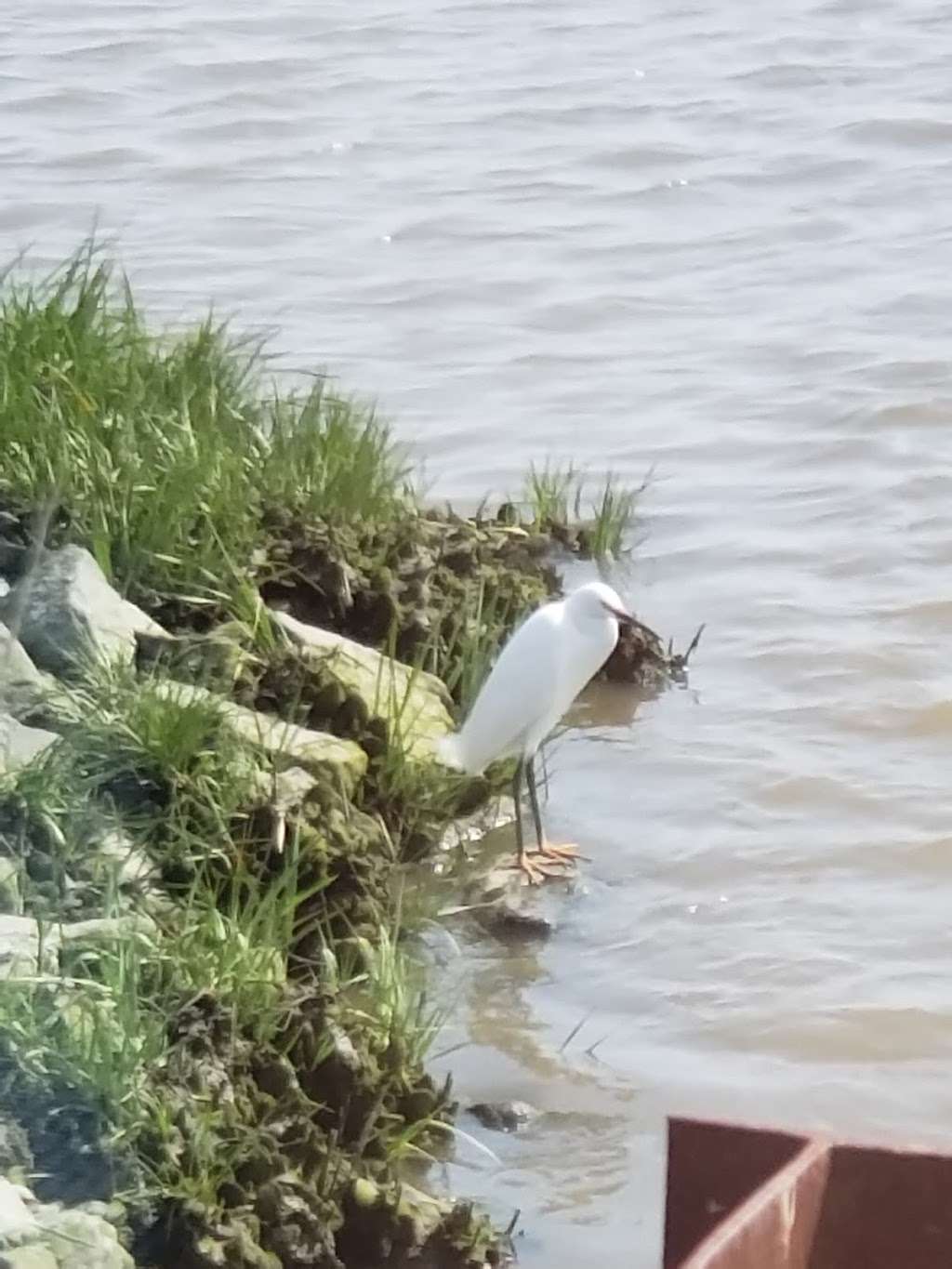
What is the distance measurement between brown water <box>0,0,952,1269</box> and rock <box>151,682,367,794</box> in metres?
0.44

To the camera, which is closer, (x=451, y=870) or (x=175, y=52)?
(x=451, y=870)

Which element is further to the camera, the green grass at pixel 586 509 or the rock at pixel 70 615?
the green grass at pixel 586 509

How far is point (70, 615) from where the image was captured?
4496 mm

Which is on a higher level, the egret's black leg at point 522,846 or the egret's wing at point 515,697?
the egret's wing at point 515,697

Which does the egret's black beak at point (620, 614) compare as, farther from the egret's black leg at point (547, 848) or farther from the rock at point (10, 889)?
the rock at point (10, 889)

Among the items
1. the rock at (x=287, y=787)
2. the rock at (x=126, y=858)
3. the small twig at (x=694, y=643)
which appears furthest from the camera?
the small twig at (x=694, y=643)

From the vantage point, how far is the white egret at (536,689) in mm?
4902

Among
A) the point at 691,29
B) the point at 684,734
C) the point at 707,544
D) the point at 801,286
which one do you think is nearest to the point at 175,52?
the point at 691,29

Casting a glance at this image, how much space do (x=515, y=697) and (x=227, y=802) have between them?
87 centimetres

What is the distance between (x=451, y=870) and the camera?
5.08 metres

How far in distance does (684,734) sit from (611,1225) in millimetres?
2105

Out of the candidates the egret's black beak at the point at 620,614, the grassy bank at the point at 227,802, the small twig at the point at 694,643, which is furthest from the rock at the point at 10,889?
the small twig at the point at 694,643

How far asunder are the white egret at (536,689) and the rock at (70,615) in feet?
2.25

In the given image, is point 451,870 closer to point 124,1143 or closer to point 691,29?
point 124,1143
